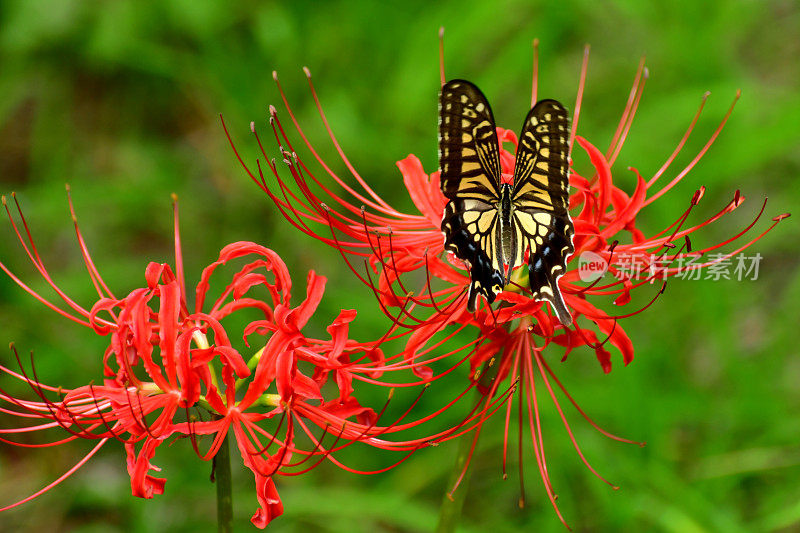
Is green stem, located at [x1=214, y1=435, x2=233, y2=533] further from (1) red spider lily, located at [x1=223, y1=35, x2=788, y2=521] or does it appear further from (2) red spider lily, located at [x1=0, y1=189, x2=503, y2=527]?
(1) red spider lily, located at [x1=223, y1=35, x2=788, y2=521]

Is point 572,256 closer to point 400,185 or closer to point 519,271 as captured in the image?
point 519,271

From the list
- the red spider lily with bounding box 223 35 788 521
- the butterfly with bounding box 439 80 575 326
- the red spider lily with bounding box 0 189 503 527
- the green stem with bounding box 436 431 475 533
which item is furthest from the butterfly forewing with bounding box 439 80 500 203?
the green stem with bounding box 436 431 475 533

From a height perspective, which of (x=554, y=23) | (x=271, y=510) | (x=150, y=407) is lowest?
(x=271, y=510)

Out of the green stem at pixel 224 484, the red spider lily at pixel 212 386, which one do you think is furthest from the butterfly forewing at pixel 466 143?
the green stem at pixel 224 484

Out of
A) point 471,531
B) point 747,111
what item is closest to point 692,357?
point 747,111

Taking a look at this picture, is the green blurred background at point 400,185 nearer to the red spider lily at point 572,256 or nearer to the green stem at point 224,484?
the red spider lily at point 572,256

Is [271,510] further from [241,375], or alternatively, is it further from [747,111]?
[747,111]
